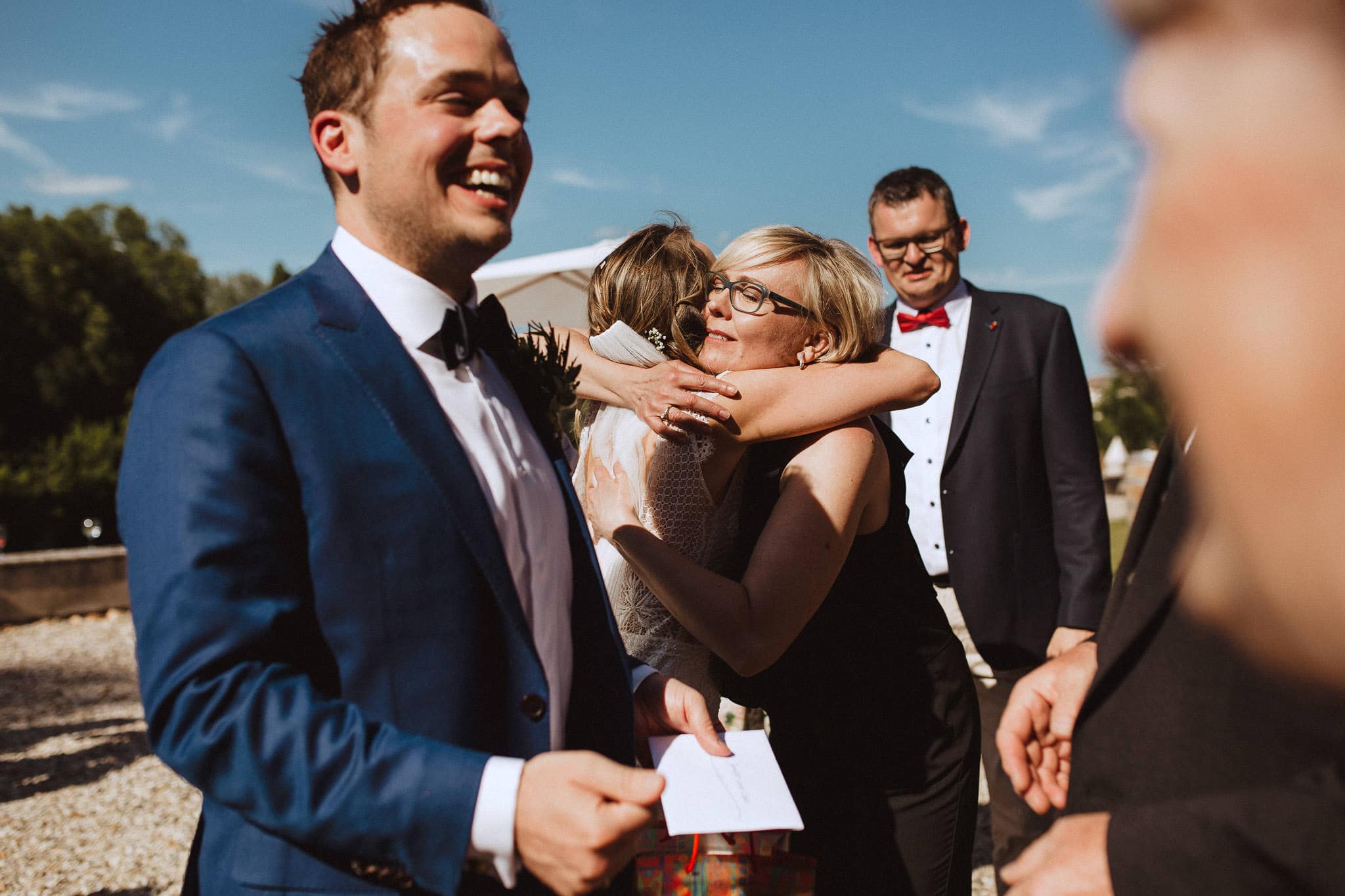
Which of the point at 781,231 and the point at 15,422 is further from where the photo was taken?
the point at 15,422

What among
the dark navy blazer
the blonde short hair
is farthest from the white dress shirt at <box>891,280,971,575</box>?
the blonde short hair

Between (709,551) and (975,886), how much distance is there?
356cm

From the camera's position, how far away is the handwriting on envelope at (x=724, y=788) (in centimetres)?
158

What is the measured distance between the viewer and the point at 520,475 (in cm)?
168

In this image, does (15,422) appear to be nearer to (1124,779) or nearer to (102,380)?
(102,380)

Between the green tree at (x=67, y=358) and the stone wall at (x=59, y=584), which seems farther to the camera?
the green tree at (x=67, y=358)

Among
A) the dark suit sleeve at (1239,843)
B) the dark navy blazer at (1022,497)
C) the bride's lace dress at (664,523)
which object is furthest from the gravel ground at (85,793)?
the dark suit sleeve at (1239,843)

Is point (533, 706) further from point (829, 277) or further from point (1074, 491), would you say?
point (1074, 491)

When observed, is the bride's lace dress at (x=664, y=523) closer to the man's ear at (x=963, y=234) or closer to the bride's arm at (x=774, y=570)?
the bride's arm at (x=774, y=570)

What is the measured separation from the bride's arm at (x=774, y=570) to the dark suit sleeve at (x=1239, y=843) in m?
1.11

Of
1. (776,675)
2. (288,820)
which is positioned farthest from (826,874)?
(288,820)

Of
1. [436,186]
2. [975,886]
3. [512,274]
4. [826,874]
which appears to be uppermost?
[512,274]

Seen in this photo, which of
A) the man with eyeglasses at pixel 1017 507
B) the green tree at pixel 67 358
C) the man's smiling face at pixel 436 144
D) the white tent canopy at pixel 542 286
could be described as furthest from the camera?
the green tree at pixel 67 358

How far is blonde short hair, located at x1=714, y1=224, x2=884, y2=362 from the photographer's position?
8.77ft
